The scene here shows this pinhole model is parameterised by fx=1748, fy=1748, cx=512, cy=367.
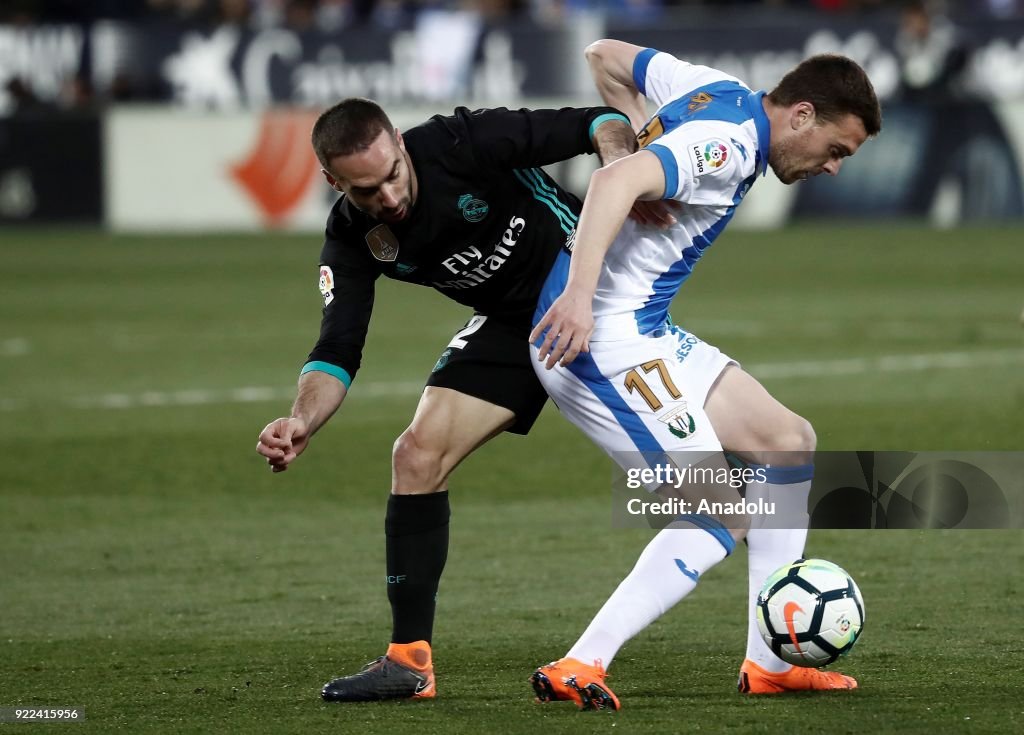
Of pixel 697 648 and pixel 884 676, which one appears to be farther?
pixel 697 648

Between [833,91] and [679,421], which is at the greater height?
[833,91]

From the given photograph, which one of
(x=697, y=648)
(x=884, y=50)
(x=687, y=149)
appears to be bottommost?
(x=697, y=648)

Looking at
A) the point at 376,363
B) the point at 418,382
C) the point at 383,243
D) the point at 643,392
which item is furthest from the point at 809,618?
the point at 376,363

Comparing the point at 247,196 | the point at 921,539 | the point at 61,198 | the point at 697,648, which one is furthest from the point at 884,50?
the point at 697,648

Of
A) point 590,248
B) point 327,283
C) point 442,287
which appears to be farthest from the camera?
point 442,287

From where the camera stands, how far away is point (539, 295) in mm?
5320

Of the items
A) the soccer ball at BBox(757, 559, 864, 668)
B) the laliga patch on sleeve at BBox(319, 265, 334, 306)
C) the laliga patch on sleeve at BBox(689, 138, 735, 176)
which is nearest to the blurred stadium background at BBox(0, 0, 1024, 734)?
the soccer ball at BBox(757, 559, 864, 668)

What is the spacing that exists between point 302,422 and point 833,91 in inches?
68.7

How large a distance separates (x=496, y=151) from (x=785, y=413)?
1.16 meters

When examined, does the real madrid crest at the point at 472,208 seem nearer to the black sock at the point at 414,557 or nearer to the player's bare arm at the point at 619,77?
the player's bare arm at the point at 619,77

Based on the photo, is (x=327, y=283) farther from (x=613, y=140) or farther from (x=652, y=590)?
(x=652, y=590)

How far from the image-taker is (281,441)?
16.0ft

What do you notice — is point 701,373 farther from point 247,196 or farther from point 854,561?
point 247,196

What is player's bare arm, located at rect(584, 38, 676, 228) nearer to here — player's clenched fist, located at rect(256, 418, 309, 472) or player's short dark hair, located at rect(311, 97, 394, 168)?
player's short dark hair, located at rect(311, 97, 394, 168)
